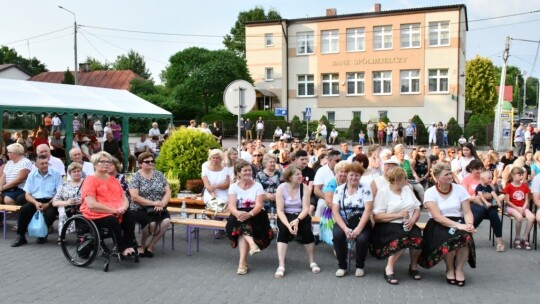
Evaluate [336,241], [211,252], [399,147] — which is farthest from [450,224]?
[399,147]

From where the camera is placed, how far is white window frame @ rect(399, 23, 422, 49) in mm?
41438

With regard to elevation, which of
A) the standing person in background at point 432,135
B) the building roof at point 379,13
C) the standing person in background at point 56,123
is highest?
the building roof at point 379,13

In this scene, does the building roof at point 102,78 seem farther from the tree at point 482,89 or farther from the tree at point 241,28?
the tree at point 482,89

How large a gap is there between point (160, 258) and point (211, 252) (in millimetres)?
783

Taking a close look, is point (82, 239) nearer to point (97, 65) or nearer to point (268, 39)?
point (268, 39)

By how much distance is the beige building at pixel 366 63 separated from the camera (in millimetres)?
40906

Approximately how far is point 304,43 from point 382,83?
25.0ft

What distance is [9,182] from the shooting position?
8781 millimetres

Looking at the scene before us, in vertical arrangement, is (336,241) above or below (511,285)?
above

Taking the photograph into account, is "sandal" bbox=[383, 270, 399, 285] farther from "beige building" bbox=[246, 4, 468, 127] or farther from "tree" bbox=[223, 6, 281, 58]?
"tree" bbox=[223, 6, 281, 58]

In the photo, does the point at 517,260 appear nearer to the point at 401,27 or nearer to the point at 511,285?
the point at 511,285

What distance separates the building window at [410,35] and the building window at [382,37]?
1049mm

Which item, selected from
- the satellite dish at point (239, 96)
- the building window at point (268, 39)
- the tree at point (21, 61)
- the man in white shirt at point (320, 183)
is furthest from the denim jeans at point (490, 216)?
the tree at point (21, 61)

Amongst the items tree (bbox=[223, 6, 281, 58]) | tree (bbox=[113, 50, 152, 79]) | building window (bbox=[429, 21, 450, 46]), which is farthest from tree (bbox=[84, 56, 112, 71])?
building window (bbox=[429, 21, 450, 46])
